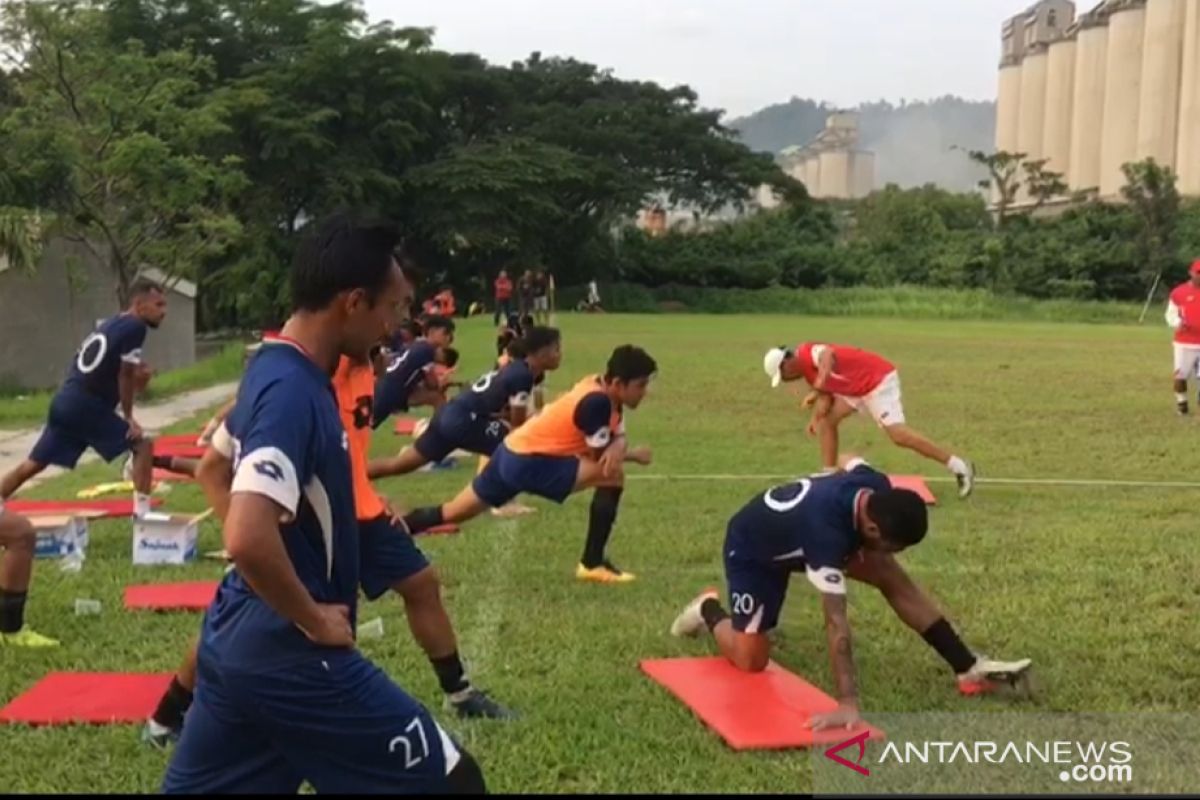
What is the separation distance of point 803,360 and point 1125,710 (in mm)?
5357

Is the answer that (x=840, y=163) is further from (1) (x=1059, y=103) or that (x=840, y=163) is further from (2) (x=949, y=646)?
(2) (x=949, y=646)

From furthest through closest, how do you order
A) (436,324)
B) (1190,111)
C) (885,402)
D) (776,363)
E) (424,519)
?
(1190,111) → (436,324) → (885,402) → (776,363) → (424,519)

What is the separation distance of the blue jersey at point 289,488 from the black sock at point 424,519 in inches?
175

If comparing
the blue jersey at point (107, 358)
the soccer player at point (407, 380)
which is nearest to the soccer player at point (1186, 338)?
the soccer player at point (407, 380)

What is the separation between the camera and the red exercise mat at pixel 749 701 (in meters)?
4.68

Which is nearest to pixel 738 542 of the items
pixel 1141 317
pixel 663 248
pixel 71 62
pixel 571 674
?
pixel 571 674

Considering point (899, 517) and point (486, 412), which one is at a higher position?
point (899, 517)

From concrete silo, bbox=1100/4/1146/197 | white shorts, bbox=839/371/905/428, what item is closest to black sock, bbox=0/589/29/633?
white shorts, bbox=839/371/905/428

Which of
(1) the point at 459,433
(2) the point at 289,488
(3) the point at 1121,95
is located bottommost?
(1) the point at 459,433

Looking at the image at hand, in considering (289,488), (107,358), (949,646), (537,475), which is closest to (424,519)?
(537,475)

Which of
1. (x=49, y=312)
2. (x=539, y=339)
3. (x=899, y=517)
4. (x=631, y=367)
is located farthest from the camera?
(x=49, y=312)

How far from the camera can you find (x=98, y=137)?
63.2 feet

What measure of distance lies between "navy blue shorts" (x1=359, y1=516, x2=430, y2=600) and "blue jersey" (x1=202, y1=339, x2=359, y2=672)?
1966 mm

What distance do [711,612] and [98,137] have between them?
16.0m
